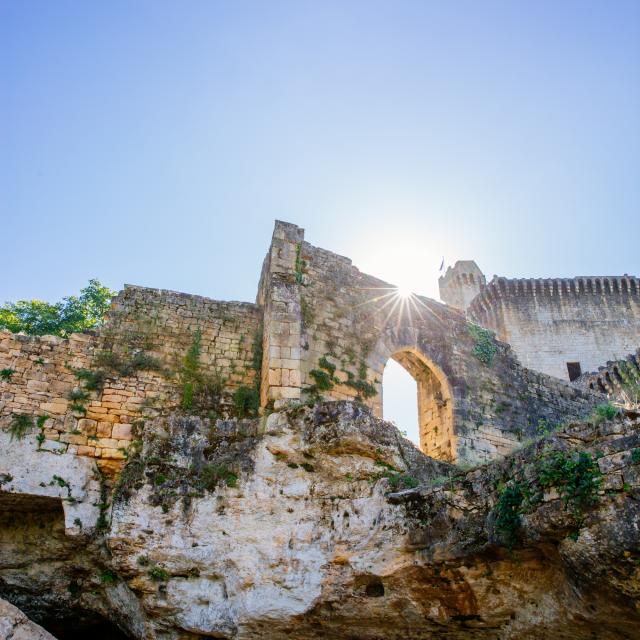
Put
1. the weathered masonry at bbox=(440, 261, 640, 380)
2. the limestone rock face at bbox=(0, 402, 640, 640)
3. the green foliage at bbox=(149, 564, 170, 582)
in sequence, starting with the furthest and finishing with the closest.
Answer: the weathered masonry at bbox=(440, 261, 640, 380) → the green foliage at bbox=(149, 564, 170, 582) → the limestone rock face at bbox=(0, 402, 640, 640)

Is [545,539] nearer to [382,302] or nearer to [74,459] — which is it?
[74,459]

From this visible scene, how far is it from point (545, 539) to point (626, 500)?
0.88 meters

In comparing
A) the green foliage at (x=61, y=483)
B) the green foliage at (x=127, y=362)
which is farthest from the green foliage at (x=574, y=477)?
the green foliage at (x=127, y=362)

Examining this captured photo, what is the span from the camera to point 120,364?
10547 millimetres

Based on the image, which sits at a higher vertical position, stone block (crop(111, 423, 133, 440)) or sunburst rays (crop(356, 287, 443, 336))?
sunburst rays (crop(356, 287, 443, 336))

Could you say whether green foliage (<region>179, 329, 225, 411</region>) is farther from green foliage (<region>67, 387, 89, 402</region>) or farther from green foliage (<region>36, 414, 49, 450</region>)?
green foliage (<region>36, 414, 49, 450</region>)

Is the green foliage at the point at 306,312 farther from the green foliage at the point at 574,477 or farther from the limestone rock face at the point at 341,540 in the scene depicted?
the green foliage at the point at 574,477

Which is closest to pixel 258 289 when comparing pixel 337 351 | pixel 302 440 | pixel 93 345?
pixel 337 351

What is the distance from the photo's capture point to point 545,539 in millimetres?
6012

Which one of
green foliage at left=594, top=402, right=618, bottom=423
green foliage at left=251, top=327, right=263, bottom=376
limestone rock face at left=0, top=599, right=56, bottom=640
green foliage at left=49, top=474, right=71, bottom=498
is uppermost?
green foliage at left=251, top=327, right=263, bottom=376

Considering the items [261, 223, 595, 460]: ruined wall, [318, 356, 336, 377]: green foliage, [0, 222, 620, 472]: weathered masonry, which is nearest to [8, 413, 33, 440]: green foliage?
[0, 222, 620, 472]: weathered masonry

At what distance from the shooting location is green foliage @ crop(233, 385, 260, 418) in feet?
35.6

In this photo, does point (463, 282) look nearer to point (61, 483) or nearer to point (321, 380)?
point (321, 380)

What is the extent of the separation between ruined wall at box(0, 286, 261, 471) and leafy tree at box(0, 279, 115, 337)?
3.94 meters
